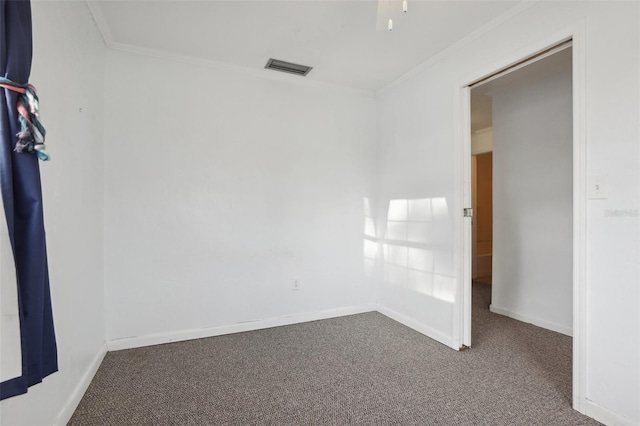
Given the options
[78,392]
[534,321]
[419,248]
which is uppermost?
[419,248]

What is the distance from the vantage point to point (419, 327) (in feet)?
10.3

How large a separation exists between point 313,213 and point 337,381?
173 centimetres

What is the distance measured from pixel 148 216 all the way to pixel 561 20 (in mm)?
3288

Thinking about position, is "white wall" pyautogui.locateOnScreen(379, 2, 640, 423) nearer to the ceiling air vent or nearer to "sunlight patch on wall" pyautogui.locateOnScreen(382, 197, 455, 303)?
"sunlight patch on wall" pyautogui.locateOnScreen(382, 197, 455, 303)

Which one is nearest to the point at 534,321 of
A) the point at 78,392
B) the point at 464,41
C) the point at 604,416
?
the point at 604,416

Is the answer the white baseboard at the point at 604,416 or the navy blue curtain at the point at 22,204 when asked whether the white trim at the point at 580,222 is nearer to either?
the white baseboard at the point at 604,416

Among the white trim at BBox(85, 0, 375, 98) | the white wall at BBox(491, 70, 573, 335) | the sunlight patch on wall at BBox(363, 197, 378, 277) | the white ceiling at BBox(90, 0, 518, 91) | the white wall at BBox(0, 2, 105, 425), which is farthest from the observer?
the sunlight patch on wall at BBox(363, 197, 378, 277)

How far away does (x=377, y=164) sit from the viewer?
383cm

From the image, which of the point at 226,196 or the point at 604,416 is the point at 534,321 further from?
the point at 226,196

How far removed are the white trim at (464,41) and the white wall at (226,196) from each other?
536mm

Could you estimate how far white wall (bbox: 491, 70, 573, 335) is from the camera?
10.4 feet

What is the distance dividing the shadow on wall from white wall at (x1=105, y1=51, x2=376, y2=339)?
0.20 meters

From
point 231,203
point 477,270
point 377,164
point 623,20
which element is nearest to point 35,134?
point 231,203

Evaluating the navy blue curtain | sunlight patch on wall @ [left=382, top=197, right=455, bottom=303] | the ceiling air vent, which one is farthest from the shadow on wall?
the navy blue curtain
